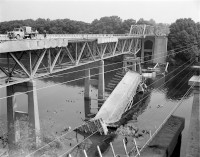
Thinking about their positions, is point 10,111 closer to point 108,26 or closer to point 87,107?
point 87,107

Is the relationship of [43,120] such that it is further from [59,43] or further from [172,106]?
[172,106]

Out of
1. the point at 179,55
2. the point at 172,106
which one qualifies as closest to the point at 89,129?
the point at 172,106

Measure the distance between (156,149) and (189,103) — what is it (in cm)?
2395

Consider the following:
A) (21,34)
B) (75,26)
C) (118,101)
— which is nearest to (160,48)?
(75,26)

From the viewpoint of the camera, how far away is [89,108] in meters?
42.6

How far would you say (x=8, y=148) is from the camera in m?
26.1

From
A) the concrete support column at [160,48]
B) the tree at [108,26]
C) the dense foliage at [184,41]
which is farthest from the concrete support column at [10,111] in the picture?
the tree at [108,26]

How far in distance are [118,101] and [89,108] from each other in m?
6.53

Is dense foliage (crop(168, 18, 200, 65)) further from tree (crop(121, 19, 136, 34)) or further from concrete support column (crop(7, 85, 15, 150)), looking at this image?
concrete support column (crop(7, 85, 15, 150))

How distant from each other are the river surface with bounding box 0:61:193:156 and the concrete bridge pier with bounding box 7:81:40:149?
91 centimetres

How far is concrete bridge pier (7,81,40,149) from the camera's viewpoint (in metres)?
24.2

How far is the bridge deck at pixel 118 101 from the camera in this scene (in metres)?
34.3

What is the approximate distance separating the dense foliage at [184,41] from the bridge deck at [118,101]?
125ft

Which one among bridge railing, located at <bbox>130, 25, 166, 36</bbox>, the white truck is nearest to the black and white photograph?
the white truck
